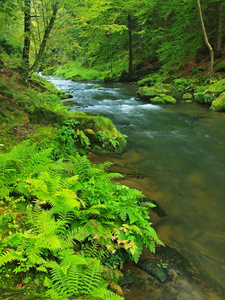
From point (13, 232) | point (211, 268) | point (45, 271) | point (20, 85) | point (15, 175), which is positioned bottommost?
point (211, 268)

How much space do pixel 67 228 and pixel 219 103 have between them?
12.7 metres

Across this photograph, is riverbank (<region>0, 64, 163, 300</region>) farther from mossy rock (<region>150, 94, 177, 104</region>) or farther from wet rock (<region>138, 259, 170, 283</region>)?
mossy rock (<region>150, 94, 177, 104</region>)

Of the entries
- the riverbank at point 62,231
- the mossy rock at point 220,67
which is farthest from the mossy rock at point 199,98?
the riverbank at point 62,231

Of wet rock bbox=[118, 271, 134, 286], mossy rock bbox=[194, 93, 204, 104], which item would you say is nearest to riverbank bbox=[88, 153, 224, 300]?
wet rock bbox=[118, 271, 134, 286]

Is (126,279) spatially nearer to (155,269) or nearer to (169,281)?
(155,269)

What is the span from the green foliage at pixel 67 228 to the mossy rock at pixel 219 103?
1102 cm

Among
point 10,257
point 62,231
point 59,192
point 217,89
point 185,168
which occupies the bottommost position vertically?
point 185,168

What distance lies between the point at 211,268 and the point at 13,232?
3247mm

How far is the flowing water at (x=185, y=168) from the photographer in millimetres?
3852

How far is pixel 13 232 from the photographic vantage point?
2566 mm

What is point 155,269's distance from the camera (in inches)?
127

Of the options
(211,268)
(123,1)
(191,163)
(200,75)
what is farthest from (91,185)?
(123,1)

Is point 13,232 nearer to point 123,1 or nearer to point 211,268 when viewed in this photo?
point 211,268

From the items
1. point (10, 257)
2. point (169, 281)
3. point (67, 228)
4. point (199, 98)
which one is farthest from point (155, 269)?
point (199, 98)
